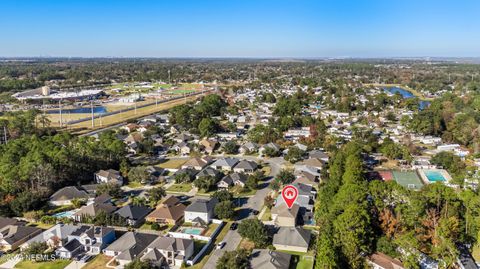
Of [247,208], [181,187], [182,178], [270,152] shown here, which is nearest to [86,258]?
[247,208]

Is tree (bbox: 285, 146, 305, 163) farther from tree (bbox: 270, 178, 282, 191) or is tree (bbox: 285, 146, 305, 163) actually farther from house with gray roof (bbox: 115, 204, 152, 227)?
house with gray roof (bbox: 115, 204, 152, 227)

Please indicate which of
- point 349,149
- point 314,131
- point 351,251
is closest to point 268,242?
point 351,251

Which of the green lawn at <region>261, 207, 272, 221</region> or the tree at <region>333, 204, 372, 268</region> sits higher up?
the tree at <region>333, 204, 372, 268</region>

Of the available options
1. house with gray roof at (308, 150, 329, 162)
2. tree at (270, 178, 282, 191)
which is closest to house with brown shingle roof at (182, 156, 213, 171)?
tree at (270, 178, 282, 191)

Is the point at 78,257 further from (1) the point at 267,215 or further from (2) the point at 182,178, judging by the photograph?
(2) the point at 182,178

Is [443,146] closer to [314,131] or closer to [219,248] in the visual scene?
[314,131]

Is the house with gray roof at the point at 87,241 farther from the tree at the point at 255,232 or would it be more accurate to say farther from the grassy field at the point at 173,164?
the grassy field at the point at 173,164
